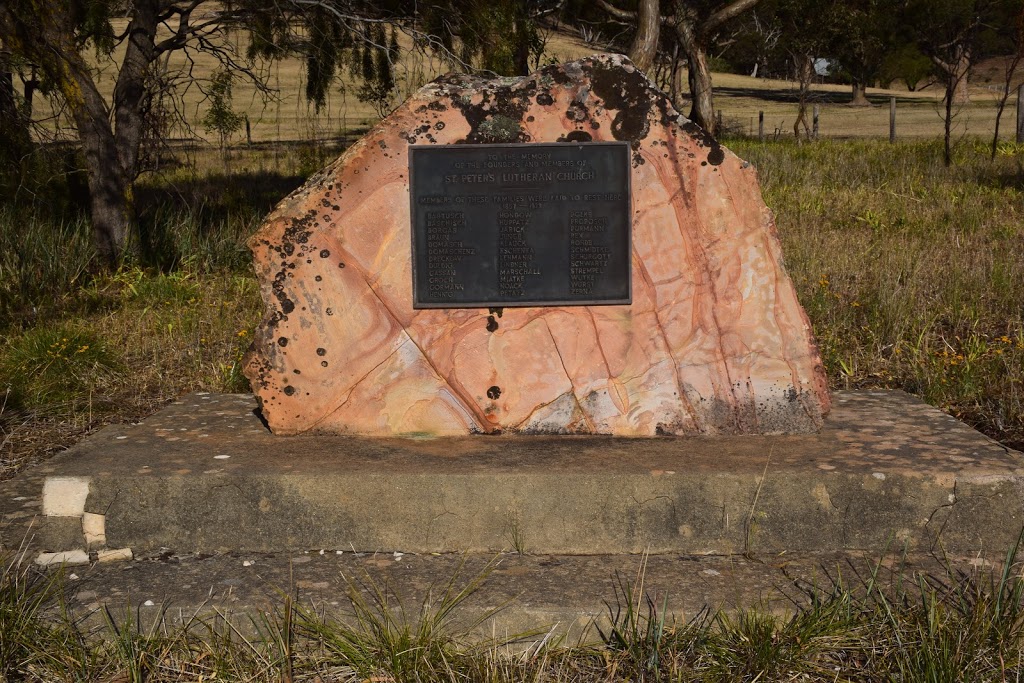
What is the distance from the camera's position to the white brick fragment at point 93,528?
373 cm

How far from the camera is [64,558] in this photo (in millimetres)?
3707

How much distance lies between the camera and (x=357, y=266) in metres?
4.14

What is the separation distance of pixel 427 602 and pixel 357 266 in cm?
148

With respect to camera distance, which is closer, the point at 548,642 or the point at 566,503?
the point at 548,642

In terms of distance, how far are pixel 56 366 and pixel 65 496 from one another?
2.14 m

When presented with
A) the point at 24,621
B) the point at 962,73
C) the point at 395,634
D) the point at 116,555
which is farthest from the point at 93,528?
the point at 962,73

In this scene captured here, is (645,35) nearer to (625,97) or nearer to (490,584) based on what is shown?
(625,97)

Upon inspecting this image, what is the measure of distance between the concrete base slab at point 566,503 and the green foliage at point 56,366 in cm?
175

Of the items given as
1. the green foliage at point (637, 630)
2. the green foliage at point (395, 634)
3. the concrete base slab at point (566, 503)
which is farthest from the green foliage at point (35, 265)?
the green foliage at point (637, 630)

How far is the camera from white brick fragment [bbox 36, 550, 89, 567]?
3680 mm

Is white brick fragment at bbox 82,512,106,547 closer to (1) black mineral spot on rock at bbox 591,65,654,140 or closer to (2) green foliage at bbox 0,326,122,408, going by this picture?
(2) green foliage at bbox 0,326,122,408

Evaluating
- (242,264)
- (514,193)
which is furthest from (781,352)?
(242,264)

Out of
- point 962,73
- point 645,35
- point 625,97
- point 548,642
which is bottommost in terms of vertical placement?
point 548,642

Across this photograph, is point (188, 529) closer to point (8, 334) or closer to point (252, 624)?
point (252, 624)
